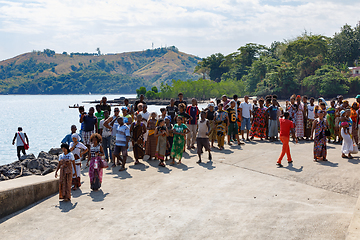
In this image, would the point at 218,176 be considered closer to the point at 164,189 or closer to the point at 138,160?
the point at 164,189

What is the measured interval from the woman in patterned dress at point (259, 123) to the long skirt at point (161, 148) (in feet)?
17.0

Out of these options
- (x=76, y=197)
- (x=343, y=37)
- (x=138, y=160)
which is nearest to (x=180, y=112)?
(x=138, y=160)

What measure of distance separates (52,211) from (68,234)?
135 cm

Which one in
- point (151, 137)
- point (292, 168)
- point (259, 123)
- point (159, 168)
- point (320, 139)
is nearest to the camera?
point (292, 168)

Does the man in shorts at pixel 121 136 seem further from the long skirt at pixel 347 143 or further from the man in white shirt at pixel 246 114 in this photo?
the long skirt at pixel 347 143

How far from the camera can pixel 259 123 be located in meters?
13.2

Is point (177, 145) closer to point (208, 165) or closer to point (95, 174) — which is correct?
point (208, 165)

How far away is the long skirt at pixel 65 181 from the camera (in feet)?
22.6

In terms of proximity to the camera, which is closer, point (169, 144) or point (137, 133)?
point (137, 133)

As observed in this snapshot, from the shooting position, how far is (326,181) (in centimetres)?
753

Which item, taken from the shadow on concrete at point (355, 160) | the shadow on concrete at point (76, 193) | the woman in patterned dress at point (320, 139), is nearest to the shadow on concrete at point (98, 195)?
the shadow on concrete at point (76, 193)

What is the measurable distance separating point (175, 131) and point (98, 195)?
332 cm

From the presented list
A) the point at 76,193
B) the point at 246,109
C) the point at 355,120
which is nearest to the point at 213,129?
the point at 246,109

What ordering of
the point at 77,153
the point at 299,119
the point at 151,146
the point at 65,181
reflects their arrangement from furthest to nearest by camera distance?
the point at 299,119 → the point at 151,146 → the point at 77,153 → the point at 65,181
